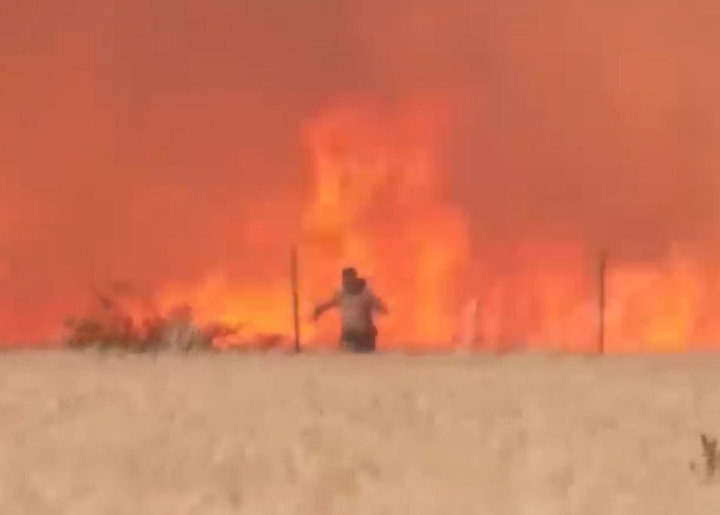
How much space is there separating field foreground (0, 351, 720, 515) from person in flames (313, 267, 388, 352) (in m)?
1.77

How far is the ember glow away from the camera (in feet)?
17.0

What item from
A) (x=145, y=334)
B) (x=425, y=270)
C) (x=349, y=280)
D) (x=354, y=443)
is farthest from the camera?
(x=425, y=270)

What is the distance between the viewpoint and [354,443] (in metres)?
1.47

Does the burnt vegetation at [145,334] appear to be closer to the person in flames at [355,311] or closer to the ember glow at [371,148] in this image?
the person in flames at [355,311]

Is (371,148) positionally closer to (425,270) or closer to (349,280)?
(425,270)

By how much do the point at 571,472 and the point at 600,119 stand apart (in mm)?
4179

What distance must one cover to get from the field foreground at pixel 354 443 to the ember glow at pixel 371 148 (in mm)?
3137

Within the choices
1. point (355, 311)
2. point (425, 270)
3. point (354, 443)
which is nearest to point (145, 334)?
point (355, 311)

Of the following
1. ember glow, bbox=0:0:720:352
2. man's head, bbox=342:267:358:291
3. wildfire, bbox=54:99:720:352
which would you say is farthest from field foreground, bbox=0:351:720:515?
ember glow, bbox=0:0:720:352

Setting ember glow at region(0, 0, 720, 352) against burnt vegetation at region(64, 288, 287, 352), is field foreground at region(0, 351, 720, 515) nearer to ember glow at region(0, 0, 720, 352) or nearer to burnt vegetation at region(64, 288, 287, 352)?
burnt vegetation at region(64, 288, 287, 352)

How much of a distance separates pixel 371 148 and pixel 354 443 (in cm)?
371

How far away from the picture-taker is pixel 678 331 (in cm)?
506

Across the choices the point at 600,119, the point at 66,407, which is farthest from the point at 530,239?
the point at 66,407

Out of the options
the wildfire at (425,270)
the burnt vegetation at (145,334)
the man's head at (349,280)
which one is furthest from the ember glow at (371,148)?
the burnt vegetation at (145,334)
